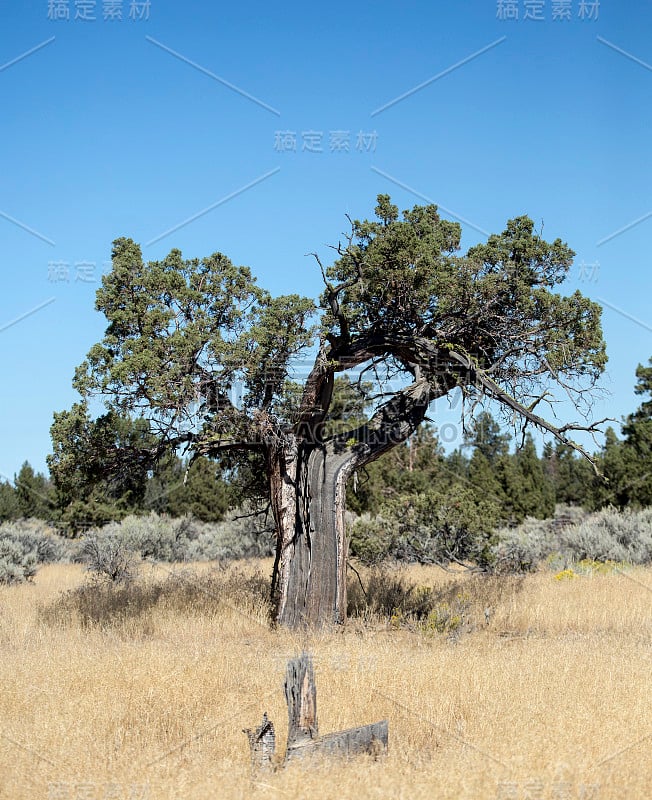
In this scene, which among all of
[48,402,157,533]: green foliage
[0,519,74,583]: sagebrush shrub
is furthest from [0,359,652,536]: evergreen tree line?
[0,519,74,583]: sagebrush shrub

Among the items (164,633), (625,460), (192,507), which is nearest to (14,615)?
(164,633)

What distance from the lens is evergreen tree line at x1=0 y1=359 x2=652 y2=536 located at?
12.7 meters

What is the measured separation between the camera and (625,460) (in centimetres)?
2980

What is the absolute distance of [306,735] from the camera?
567cm

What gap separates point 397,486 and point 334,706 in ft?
76.3

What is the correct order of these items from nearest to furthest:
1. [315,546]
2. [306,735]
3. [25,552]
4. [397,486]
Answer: [306,735] → [315,546] → [25,552] → [397,486]

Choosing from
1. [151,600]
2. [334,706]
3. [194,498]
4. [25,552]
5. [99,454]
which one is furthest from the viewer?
[194,498]

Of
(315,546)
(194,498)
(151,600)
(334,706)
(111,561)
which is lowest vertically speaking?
(334,706)

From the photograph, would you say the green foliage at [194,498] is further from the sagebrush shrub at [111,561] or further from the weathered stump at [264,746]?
the weathered stump at [264,746]

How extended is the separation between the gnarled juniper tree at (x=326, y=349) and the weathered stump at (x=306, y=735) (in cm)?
515

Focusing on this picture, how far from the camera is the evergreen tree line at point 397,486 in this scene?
1272 cm

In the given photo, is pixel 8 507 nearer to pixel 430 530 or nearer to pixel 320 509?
pixel 430 530

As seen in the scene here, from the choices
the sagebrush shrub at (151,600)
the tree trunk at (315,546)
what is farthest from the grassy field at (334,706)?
the tree trunk at (315,546)

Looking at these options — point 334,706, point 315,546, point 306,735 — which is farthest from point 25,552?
point 306,735
